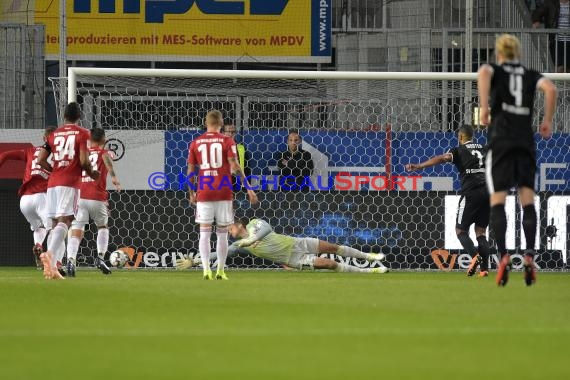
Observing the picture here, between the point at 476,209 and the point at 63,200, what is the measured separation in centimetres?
518

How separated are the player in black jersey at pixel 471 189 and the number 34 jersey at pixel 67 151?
13.5ft

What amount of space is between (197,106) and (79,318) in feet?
37.1

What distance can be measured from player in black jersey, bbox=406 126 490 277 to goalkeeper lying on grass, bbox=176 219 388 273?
157 centimetres

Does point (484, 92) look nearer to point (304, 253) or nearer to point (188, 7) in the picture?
point (304, 253)

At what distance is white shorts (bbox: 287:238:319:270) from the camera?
17797mm

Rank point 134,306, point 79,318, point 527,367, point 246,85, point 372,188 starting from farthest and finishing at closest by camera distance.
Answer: point 246,85
point 372,188
point 134,306
point 79,318
point 527,367

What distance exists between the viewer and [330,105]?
1953 cm

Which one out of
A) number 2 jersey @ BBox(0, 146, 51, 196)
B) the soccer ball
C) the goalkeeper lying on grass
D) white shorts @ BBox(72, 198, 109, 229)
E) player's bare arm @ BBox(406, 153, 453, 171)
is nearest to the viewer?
player's bare arm @ BBox(406, 153, 453, 171)

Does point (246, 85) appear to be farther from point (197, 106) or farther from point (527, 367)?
point (527, 367)

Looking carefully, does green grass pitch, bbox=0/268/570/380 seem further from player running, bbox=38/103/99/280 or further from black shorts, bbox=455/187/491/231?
black shorts, bbox=455/187/491/231

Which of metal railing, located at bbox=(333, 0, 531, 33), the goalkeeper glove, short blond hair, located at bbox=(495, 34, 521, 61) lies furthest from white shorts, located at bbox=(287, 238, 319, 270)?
short blond hair, located at bbox=(495, 34, 521, 61)

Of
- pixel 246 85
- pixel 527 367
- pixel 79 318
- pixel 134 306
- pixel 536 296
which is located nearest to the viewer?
pixel 527 367

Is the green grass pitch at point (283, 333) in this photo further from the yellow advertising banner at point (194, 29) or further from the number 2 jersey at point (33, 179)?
the yellow advertising banner at point (194, 29)

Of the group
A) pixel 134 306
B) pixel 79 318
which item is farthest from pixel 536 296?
pixel 79 318
